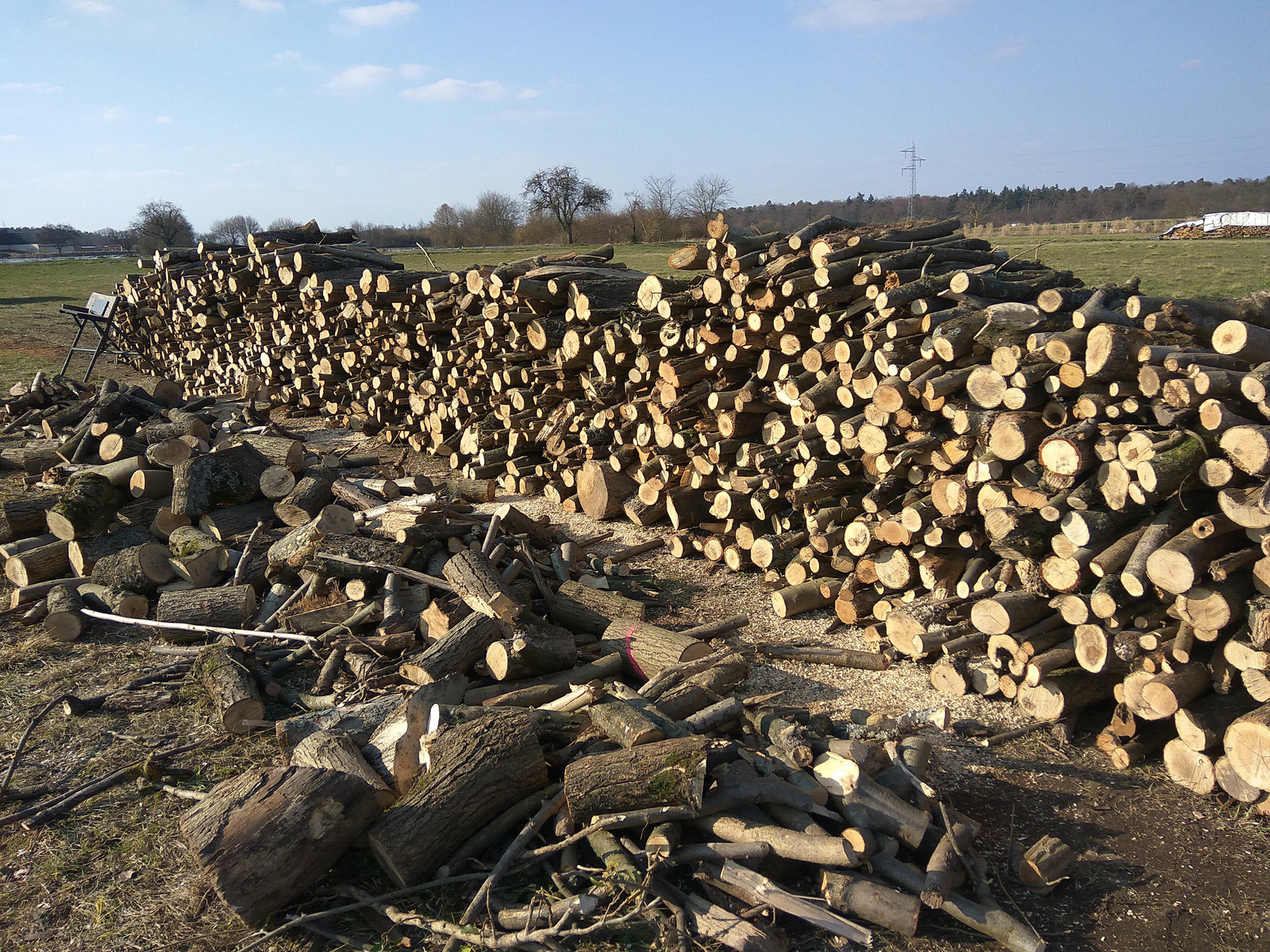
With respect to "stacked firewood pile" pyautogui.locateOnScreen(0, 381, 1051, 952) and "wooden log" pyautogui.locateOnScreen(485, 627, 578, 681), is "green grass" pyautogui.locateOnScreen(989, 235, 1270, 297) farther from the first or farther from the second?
"wooden log" pyautogui.locateOnScreen(485, 627, 578, 681)

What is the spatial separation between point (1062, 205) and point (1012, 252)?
8103cm

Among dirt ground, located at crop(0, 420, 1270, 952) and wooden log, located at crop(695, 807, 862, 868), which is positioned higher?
wooden log, located at crop(695, 807, 862, 868)

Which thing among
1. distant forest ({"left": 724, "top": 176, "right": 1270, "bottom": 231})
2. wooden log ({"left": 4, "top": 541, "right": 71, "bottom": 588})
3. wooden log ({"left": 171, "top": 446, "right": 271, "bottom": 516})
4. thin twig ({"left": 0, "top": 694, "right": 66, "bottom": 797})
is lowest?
thin twig ({"left": 0, "top": 694, "right": 66, "bottom": 797})

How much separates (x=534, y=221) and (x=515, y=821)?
58483 mm

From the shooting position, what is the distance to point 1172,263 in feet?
82.2

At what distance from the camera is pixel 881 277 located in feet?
18.9

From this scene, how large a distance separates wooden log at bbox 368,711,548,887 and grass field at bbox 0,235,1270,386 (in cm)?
559

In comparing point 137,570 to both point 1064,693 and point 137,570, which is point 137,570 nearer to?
point 137,570

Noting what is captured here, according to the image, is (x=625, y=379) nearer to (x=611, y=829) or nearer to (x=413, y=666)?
(x=413, y=666)

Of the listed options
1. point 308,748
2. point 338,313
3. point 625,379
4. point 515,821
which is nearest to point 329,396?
point 338,313

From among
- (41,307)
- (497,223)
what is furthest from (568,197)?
(41,307)

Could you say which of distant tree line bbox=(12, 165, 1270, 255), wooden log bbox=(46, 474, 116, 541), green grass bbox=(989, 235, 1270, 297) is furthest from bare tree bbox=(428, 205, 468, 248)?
wooden log bbox=(46, 474, 116, 541)

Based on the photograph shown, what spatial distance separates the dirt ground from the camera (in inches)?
125

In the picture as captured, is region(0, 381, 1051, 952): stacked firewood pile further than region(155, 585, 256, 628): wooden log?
No
